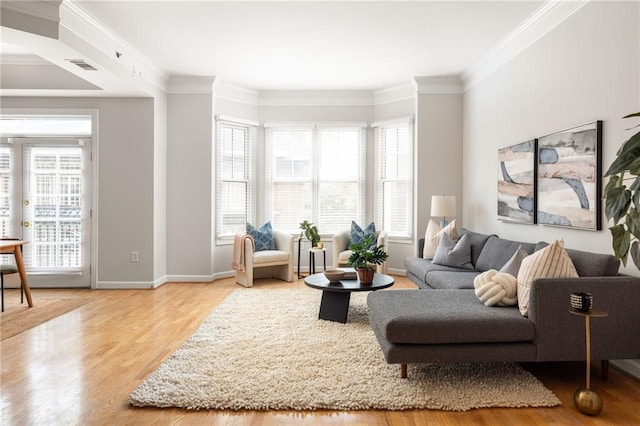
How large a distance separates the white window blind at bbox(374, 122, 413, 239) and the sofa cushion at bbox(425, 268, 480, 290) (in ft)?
7.22

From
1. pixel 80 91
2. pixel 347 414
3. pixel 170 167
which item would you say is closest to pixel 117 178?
pixel 170 167

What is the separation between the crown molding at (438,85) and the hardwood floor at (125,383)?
4305 millimetres

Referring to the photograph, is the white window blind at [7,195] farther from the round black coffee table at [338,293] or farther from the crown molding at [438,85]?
the crown molding at [438,85]

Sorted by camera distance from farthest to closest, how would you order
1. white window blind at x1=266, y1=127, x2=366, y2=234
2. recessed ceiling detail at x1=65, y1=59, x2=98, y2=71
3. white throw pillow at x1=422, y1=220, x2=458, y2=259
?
white window blind at x1=266, y1=127, x2=366, y2=234
white throw pillow at x1=422, y1=220, x2=458, y2=259
recessed ceiling detail at x1=65, y1=59, x2=98, y2=71

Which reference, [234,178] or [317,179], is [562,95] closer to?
[317,179]

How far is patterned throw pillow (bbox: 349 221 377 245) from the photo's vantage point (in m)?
6.53

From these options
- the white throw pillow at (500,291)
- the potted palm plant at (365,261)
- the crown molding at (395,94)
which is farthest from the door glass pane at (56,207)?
the white throw pillow at (500,291)

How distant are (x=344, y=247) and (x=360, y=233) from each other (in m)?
0.32

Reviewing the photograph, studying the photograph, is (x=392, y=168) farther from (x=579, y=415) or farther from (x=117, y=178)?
(x=579, y=415)

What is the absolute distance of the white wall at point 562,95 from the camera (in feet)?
10.0

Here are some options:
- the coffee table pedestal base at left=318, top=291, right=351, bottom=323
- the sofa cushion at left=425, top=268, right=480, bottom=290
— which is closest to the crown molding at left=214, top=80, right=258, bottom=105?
the coffee table pedestal base at left=318, top=291, right=351, bottom=323

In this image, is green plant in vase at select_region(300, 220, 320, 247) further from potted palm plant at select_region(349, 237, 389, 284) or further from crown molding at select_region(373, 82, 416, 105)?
crown molding at select_region(373, 82, 416, 105)

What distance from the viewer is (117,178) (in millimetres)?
5898

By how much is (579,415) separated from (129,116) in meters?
5.86
